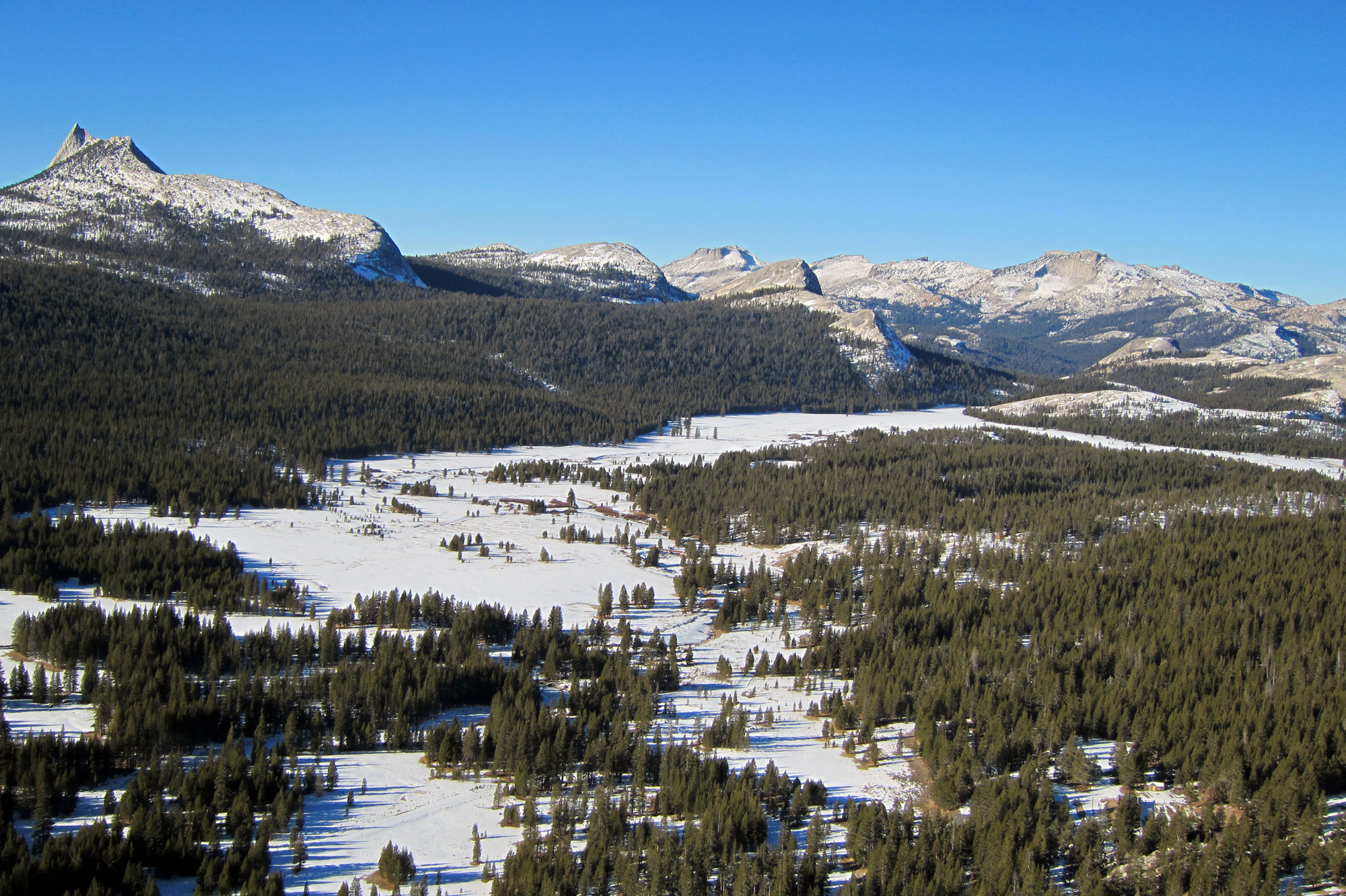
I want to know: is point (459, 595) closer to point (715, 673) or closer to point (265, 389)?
point (715, 673)

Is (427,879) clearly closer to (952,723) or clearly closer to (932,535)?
(952,723)

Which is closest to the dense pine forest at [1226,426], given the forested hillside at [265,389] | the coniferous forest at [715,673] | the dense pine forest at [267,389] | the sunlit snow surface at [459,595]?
the sunlit snow surface at [459,595]

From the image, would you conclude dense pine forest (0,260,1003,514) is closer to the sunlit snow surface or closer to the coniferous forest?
the coniferous forest

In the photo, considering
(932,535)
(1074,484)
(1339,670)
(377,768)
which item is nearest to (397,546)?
(377,768)

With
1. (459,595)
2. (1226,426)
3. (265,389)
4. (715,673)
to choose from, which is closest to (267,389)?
(265,389)

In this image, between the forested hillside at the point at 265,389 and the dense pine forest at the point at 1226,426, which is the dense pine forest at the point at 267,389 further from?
the dense pine forest at the point at 1226,426

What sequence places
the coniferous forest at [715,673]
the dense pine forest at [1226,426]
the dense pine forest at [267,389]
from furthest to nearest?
the dense pine forest at [1226,426] → the dense pine forest at [267,389] → the coniferous forest at [715,673]

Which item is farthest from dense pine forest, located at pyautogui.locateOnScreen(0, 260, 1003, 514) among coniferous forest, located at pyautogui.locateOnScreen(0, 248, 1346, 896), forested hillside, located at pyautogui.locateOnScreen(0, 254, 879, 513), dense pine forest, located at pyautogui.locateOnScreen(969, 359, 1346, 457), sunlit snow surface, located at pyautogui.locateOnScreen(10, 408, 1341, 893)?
dense pine forest, located at pyautogui.locateOnScreen(969, 359, 1346, 457)

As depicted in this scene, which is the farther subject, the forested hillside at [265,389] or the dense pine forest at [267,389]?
the forested hillside at [265,389]
